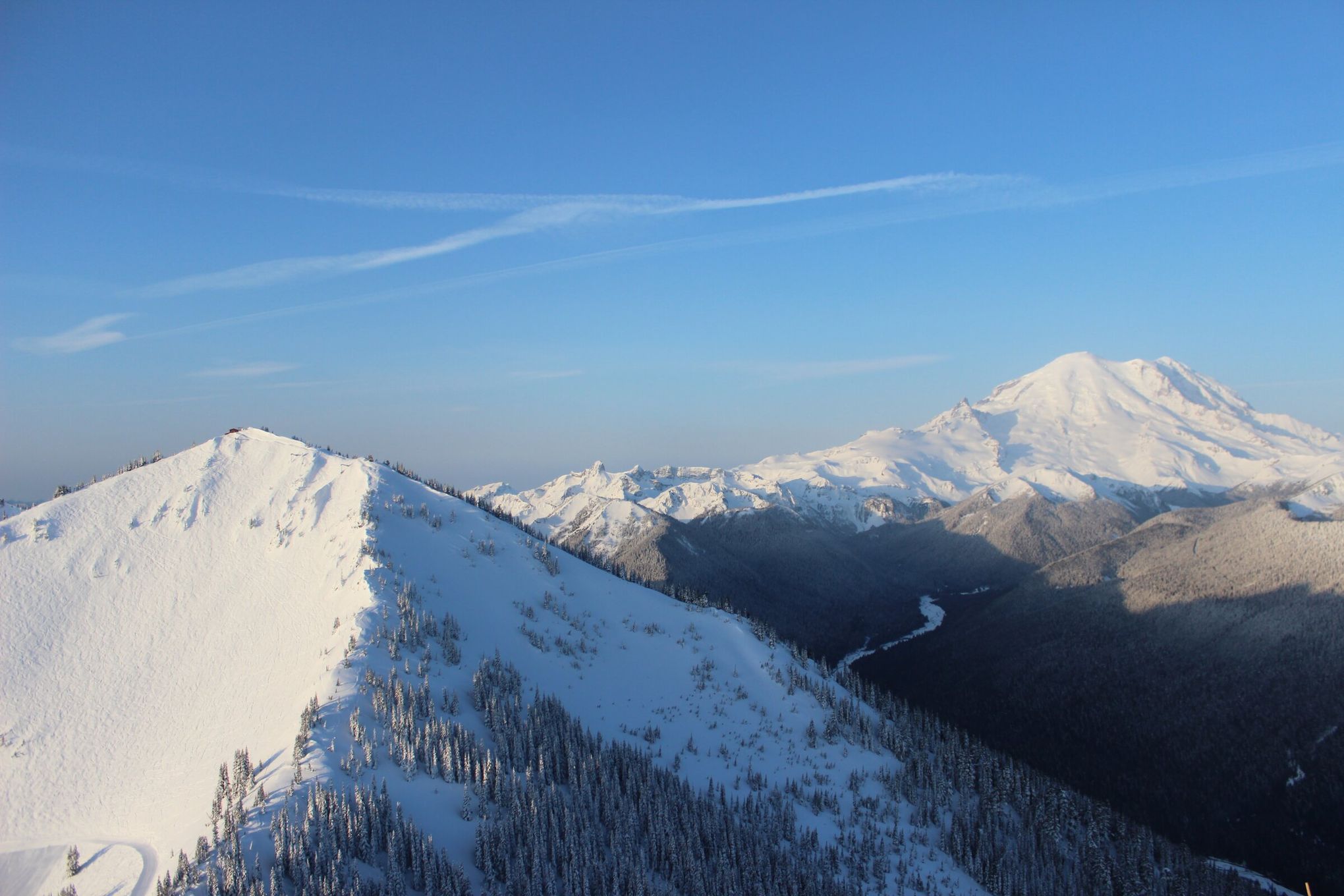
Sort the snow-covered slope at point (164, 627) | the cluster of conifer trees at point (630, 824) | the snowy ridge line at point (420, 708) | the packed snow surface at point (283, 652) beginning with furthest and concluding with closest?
the snow-covered slope at point (164, 627) → the packed snow surface at point (283, 652) → the snowy ridge line at point (420, 708) → the cluster of conifer trees at point (630, 824)

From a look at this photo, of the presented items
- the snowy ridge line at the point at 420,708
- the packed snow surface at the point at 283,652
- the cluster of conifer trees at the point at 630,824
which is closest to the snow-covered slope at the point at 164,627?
the packed snow surface at the point at 283,652

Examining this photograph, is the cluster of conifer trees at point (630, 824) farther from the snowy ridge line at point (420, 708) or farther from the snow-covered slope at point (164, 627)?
the snow-covered slope at point (164, 627)

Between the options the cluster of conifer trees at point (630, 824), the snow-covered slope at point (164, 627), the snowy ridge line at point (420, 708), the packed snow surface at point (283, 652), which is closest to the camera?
the cluster of conifer trees at point (630, 824)

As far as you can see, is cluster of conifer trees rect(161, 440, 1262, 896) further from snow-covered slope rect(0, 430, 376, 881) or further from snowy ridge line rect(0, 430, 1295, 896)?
snow-covered slope rect(0, 430, 376, 881)

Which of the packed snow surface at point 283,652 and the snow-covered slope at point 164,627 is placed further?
the snow-covered slope at point 164,627

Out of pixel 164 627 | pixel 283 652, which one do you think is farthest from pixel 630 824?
pixel 164 627

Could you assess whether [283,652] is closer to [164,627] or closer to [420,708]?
[164,627]

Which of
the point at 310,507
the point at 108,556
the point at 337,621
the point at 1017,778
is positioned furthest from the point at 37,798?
the point at 1017,778

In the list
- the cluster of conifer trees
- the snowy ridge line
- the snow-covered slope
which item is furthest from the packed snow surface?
the cluster of conifer trees

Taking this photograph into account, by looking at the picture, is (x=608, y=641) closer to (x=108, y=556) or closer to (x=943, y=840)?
(x=943, y=840)
